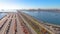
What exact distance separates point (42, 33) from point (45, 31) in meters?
0.55

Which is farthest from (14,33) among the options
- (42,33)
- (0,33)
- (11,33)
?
(42,33)

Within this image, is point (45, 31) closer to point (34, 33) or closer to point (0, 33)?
point (34, 33)

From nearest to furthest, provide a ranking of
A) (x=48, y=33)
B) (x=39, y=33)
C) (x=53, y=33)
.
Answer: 1. (x=53, y=33)
2. (x=48, y=33)
3. (x=39, y=33)

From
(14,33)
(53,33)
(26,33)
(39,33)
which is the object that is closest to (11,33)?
Result: (14,33)

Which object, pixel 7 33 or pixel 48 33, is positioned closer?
pixel 48 33

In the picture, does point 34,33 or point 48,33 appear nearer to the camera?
point 48,33

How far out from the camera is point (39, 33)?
2952cm

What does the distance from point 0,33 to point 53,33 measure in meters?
9.39

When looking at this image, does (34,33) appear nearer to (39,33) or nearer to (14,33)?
(39,33)

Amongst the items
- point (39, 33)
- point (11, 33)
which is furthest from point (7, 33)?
point (39, 33)

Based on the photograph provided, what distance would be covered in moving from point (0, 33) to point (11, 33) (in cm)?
188

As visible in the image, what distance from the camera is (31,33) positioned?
97.5 ft

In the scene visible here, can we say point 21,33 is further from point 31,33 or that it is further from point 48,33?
point 48,33

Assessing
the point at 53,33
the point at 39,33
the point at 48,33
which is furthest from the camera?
the point at 39,33
